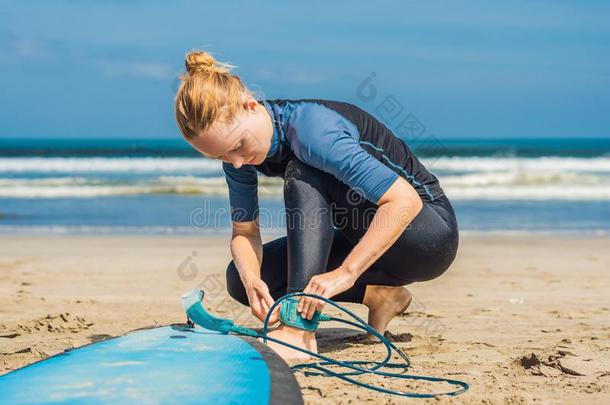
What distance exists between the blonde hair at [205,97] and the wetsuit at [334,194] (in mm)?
261

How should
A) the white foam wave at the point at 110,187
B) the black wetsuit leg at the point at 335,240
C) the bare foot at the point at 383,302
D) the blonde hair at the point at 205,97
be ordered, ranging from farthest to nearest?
the white foam wave at the point at 110,187 → the bare foot at the point at 383,302 → the black wetsuit leg at the point at 335,240 → the blonde hair at the point at 205,97

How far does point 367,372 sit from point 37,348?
1.50 m

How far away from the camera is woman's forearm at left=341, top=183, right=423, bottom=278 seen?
267 centimetres

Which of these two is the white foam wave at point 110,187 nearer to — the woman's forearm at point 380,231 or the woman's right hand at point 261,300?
the woman's right hand at point 261,300

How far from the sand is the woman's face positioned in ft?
2.53

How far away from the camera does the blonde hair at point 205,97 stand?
2.54m

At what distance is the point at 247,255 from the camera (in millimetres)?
3141

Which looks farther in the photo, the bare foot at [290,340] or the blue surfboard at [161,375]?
the bare foot at [290,340]

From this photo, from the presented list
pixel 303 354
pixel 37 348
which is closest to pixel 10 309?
pixel 37 348

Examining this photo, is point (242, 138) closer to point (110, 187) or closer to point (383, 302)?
A: point (383, 302)

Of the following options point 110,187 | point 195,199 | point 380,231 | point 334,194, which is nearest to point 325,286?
point 380,231

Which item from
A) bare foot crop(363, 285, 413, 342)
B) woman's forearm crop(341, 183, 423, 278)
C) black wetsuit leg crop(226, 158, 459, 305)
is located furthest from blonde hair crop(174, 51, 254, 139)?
bare foot crop(363, 285, 413, 342)

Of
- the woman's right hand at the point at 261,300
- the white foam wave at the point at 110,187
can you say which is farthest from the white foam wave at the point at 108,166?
the woman's right hand at the point at 261,300

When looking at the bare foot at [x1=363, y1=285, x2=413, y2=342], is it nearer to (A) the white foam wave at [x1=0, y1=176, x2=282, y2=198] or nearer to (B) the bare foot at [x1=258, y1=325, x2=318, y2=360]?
(B) the bare foot at [x1=258, y1=325, x2=318, y2=360]
